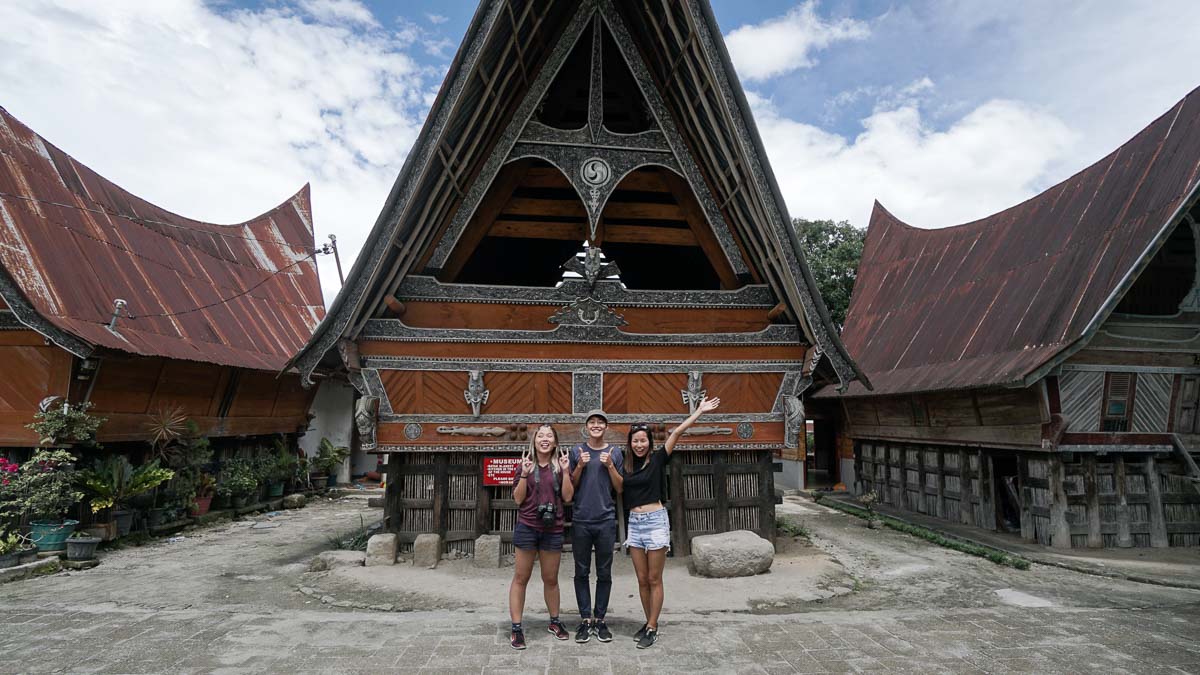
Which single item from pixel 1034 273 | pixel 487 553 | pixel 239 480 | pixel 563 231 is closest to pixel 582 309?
pixel 563 231

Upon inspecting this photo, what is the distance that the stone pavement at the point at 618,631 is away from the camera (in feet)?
17.0

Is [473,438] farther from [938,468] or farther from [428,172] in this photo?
[938,468]

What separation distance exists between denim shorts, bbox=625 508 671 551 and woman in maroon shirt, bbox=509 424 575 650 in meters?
0.64

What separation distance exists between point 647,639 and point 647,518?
43.2 inches

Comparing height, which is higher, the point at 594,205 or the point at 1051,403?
the point at 594,205

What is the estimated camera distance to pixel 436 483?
916 cm

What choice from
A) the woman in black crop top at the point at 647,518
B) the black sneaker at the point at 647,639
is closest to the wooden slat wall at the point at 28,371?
the woman in black crop top at the point at 647,518

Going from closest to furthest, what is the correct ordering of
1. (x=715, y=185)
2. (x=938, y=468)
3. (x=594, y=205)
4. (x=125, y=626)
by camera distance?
(x=125, y=626)
(x=594, y=205)
(x=715, y=185)
(x=938, y=468)

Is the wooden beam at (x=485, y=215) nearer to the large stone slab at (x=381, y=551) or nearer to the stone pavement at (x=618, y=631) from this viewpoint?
the large stone slab at (x=381, y=551)

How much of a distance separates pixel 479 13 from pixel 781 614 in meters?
7.96

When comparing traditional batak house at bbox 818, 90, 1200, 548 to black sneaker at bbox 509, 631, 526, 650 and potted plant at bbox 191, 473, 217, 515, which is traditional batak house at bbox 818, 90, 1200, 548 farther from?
potted plant at bbox 191, 473, 217, 515

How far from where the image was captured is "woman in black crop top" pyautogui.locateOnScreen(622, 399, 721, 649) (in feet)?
17.7

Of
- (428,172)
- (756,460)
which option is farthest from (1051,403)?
(428,172)

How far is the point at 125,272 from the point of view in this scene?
513 inches
